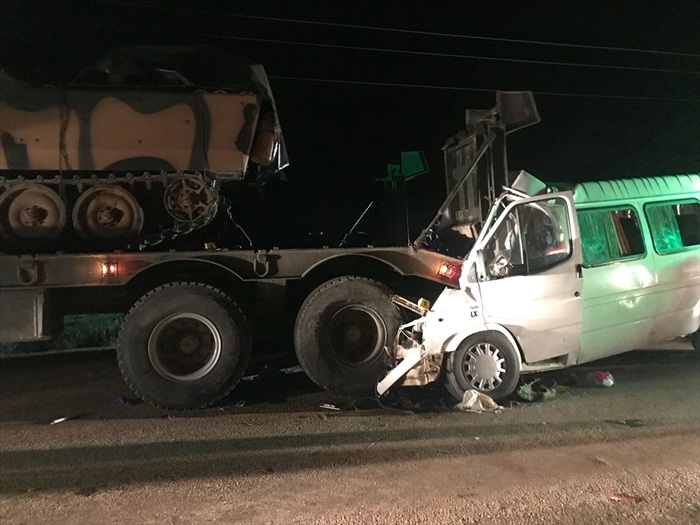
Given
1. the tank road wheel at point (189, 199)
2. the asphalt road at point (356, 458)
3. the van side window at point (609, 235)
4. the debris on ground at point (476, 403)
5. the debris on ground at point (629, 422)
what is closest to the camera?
the asphalt road at point (356, 458)

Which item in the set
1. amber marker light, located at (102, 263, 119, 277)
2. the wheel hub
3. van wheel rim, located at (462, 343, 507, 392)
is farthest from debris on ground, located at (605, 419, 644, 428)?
amber marker light, located at (102, 263, 119, 277)

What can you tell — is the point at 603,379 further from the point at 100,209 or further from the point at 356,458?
the point at 100,209

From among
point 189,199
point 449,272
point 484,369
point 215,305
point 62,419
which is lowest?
point 62,419

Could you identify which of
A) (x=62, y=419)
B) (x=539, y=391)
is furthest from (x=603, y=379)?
(x=62, y=419)

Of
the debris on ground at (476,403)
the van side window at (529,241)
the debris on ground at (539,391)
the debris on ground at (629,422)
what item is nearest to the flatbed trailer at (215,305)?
the van side window at (529,241)

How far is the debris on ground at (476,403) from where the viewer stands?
234 inches

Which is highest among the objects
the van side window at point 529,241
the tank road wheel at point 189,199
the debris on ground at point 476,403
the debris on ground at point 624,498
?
the tank road wheel at point 189,199

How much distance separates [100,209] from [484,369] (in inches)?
196

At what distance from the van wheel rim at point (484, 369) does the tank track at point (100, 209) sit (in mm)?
3722

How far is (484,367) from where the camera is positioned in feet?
20.1

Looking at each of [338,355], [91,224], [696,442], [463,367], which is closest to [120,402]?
[91,224]

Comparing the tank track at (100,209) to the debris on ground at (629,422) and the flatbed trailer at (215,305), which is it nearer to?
the flatbed trailer at (215,305)

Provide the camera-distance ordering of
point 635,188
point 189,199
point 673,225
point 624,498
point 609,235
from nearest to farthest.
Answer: point 624,498 < point 609,235 < point 635,188 < point 673,225 < point 189,199

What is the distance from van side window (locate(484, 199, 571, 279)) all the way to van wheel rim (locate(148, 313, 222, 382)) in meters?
3.25
